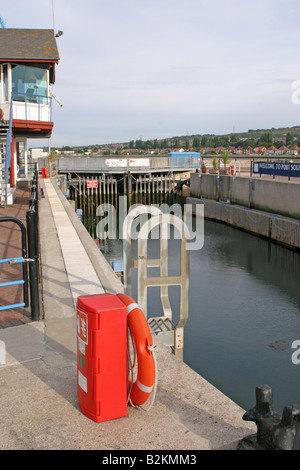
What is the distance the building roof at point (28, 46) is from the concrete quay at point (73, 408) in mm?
16524

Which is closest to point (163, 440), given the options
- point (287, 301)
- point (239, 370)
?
point (239, 370)

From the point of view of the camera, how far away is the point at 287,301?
1596cm

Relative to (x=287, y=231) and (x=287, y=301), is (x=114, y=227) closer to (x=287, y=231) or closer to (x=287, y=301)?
(x=287, y=231)

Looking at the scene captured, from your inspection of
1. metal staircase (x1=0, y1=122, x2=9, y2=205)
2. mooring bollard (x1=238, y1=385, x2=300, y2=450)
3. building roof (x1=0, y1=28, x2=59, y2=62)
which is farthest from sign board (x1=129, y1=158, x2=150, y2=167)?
mooring bollard (x1=238, y1=385, x2=300, y2=450)

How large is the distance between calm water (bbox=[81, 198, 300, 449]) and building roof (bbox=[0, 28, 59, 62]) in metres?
9.39

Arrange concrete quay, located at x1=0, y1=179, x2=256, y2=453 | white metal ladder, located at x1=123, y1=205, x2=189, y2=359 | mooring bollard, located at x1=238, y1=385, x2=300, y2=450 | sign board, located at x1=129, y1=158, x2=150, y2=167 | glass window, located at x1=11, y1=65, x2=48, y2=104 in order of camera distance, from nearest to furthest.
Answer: mooring bollard, located at x1=238, y1=385, x2=300, y2=450, concrete quay, located at x1=0, y1=179, x2=256, y2=453, white metal ladder, located at x1=123, y1=205, x2=189, y2=359, glass window, located at x1=11, y1=65, x2=48, y2=104, sign board, located at x1=129, y1=158, x2=150, y2=167

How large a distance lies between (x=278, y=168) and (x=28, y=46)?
1660 cm

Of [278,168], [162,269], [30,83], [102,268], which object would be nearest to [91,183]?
[278,168]

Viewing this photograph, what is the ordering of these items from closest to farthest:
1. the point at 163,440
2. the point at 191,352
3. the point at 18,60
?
1. the point at 163,440
2. the point at 191,352
3. the point at 18,60

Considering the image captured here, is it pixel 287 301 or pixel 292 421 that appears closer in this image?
pixel 292 421

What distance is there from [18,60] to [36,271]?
54.0 ft

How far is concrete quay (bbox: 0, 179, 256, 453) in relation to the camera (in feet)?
12.5

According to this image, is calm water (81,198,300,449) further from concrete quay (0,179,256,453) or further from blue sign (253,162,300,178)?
blue sign (253,162,300,178)
